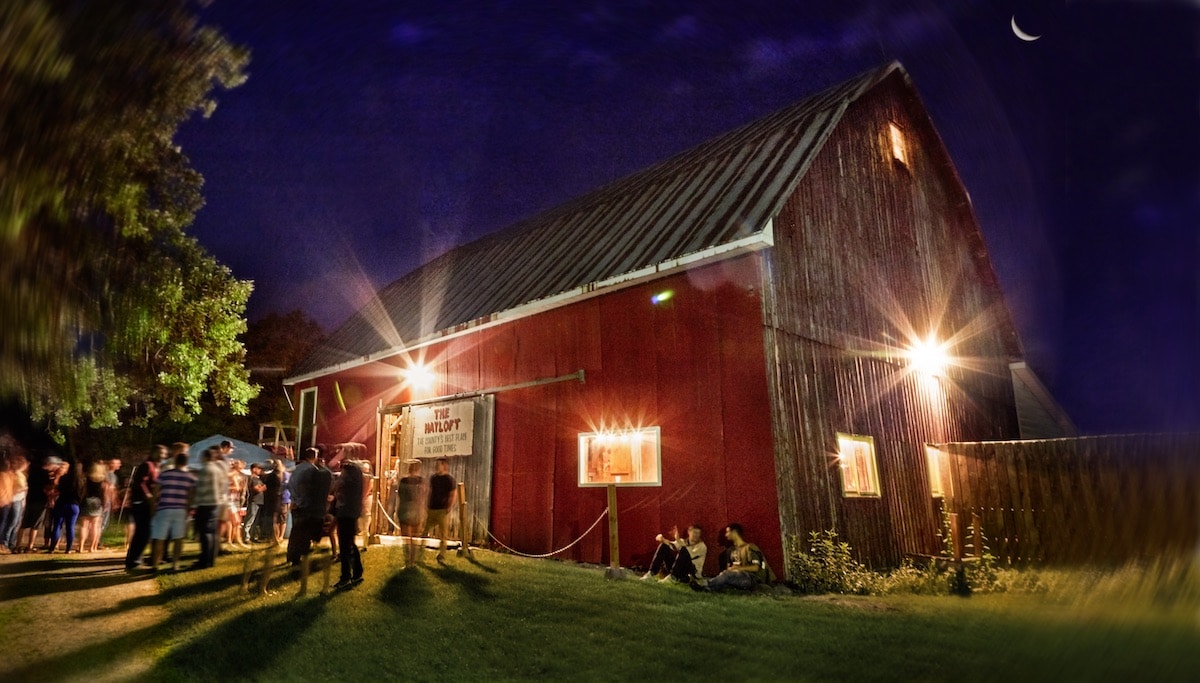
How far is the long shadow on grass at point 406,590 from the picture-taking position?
7.66 meters

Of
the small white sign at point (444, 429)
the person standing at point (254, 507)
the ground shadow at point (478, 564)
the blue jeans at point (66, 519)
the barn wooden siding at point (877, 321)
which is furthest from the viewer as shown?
the small white sign at point (444, 429)

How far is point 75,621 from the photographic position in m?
6.80

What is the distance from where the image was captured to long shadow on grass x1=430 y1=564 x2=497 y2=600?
8.14 meters

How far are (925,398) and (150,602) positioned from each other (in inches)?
534

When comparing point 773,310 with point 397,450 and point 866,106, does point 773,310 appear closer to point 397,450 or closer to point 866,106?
point 866,106

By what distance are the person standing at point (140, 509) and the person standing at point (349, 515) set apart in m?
2.99

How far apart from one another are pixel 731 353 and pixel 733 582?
130 inches

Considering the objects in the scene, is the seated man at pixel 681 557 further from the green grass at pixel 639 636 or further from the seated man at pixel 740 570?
the green grass at pixel 639 636

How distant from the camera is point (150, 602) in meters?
7.55

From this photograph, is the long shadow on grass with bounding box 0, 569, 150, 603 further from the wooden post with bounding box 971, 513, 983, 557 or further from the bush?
the wooden post with bounding box 971, 513, 983, 557

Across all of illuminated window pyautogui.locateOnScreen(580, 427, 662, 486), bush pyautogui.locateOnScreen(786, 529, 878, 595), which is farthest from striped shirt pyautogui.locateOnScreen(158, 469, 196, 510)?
bush pyautogui.locateOnScreen(786, 529, 878, 595)

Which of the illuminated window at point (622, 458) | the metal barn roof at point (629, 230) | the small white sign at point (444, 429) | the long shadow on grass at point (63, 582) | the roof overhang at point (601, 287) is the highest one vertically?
the metal barn roof at point (629, 230)

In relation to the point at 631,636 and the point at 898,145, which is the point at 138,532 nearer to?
the point at 631,636

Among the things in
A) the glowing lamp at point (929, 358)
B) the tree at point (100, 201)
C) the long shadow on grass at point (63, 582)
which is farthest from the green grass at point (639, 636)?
the glowing lamp at point (929, 358)
